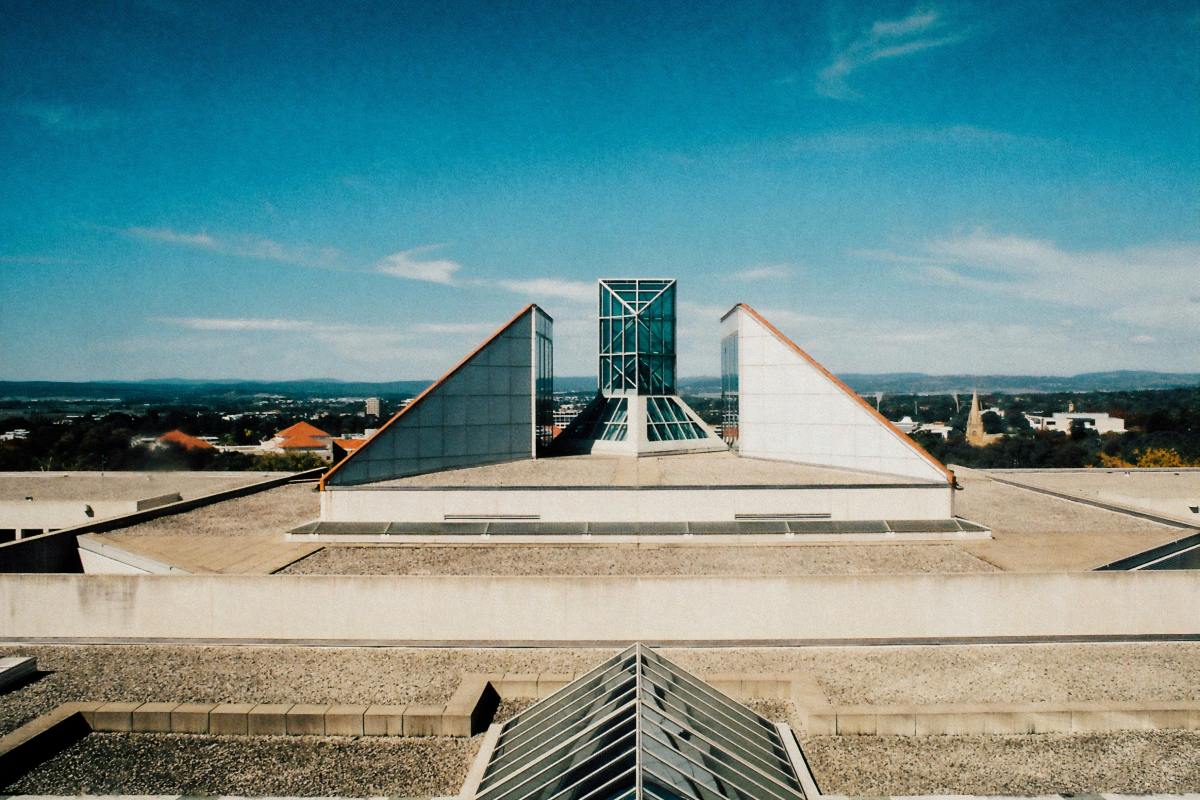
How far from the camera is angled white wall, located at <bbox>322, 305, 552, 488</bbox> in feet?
84.8

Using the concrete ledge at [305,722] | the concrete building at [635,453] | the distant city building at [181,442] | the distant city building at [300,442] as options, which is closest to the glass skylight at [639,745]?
the concrete ledge at [305,722]

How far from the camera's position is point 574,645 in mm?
16688

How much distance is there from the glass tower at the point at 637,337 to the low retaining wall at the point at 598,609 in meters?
19.6

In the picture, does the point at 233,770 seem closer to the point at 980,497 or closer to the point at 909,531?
the point at 909,531

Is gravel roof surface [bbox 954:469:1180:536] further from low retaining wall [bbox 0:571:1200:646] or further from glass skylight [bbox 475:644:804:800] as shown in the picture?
glass skylight [bbox 475:644:804:800]

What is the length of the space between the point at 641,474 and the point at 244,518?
17.0 meters

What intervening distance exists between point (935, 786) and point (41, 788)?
15.4 meters

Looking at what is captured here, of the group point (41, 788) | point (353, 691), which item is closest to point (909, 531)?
point (353, 691)

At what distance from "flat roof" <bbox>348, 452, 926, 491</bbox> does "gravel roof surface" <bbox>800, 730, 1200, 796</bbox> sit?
482 inches

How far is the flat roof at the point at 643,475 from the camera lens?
81.1ft

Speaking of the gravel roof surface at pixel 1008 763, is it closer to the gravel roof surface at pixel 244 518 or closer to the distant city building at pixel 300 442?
the gravel roof surface at pixel 244 518

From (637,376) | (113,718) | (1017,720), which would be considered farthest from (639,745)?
(637,376)

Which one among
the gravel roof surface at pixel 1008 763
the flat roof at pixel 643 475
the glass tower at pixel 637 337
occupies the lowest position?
the gravel roof surface at pixel 1008 763

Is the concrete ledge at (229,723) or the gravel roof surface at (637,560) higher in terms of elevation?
the gravel roof surface at (637,560)
